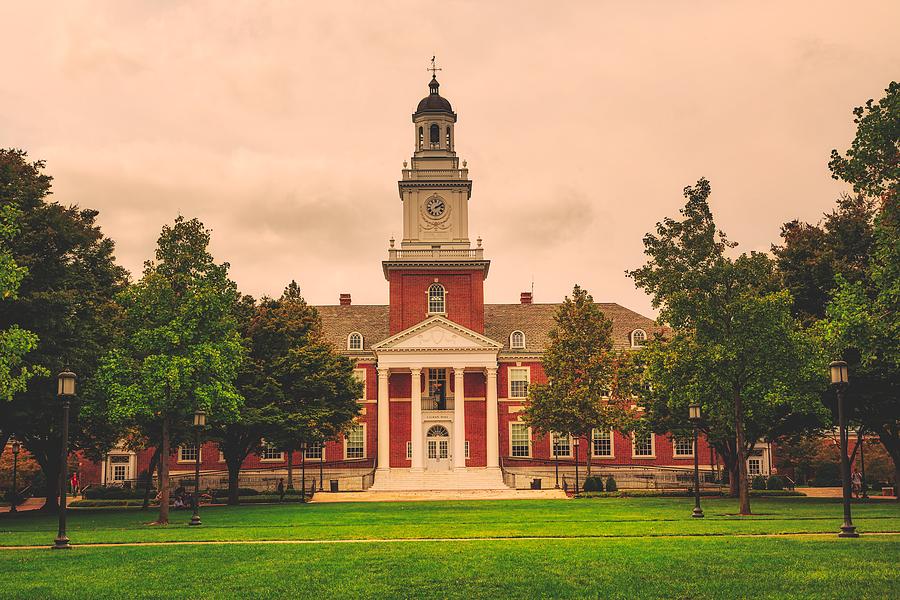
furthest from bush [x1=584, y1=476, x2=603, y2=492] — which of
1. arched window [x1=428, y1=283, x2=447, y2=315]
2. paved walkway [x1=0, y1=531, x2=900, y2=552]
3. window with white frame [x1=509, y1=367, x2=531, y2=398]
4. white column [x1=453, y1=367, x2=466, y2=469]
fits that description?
paved walkway [x1=0, y1=531, x2=900, y2=552]

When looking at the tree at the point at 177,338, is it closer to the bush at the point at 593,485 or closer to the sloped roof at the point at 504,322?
the bush at the point at 593,485

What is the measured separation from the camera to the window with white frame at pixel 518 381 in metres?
68.1

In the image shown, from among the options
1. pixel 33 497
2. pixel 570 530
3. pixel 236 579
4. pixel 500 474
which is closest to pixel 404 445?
pixel 500 474

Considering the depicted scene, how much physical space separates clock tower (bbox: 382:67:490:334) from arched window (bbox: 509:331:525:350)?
16.5 feet

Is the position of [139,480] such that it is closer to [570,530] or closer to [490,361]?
[490,361]

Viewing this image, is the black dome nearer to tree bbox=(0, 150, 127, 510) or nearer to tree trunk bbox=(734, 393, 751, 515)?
tree bbox=(0, 150, 127, 510)

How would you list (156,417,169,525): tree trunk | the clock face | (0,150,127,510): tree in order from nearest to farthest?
1. (156,417,169,525): tree trunk
2. (0,150,127,510): tree
3. the clock face

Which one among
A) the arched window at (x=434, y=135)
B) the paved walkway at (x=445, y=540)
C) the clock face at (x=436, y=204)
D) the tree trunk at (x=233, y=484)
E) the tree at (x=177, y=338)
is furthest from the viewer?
the arched window at (x=434, y=135)

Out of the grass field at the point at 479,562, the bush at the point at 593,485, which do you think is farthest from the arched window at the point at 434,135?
the grass field at the point at 479,562

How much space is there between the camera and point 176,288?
106 ft

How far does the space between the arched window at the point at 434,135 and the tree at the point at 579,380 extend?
1688 cm

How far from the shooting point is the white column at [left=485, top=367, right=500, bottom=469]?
60594 mm

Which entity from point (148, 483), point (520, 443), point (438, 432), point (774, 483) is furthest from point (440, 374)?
point (148, 483)

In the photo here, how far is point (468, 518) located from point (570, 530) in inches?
266
